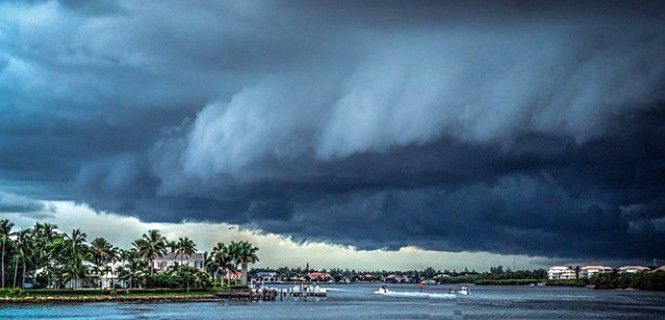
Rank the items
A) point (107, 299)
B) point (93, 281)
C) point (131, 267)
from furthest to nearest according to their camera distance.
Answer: point (93, 281)
point (131, 267)
point (107, 299)

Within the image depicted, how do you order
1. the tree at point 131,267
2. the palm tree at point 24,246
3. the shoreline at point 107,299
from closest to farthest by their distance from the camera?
the shoreline at point 107,299, the palm tree at point 24,246, the tree at point 131,267

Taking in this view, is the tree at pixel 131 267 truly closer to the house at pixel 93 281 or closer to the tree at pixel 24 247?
the house at pixel 93 281

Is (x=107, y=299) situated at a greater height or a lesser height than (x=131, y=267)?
lesser

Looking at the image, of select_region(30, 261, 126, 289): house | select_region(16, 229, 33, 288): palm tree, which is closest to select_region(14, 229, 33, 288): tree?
select_region(16, 229, 33, 288): palm tree

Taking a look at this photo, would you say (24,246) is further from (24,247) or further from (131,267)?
(131,267)

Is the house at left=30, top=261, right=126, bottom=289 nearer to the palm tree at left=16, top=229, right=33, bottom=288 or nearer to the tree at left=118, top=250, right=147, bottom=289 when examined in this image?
the tree at left=118, top=250, right=147, bottom=289

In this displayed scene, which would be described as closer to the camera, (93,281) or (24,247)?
(24,247)

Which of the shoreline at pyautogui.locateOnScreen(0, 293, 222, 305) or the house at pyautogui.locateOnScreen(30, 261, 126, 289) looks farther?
the house at pyautogui.locateOnScreen(30, 261, 126, 289)

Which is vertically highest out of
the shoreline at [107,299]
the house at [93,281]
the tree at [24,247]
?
the tree at [24,247]

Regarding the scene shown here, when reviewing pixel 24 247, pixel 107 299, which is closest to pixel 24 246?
pixel 24 247

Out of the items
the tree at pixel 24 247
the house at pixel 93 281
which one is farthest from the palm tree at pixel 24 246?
the house at pixel 93 281

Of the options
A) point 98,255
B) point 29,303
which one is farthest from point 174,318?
point 98,255
